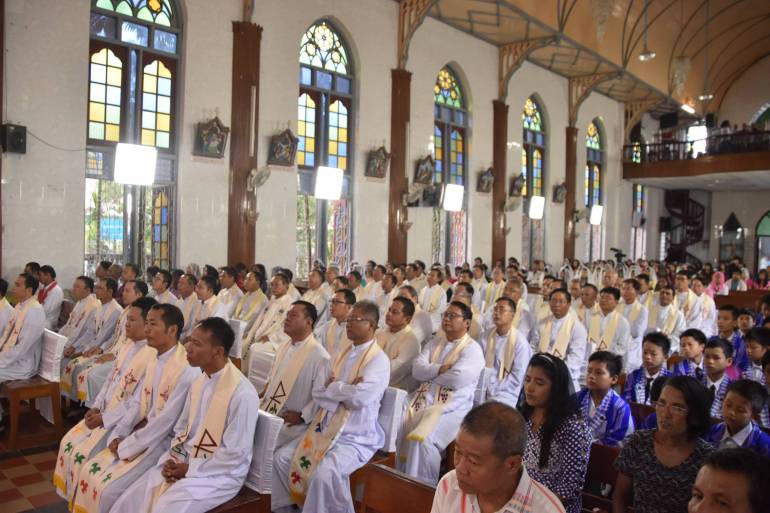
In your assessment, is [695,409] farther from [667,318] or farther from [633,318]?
[667,318]

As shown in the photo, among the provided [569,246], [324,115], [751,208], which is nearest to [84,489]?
[324,115]

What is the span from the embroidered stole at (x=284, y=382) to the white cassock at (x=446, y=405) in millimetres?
856

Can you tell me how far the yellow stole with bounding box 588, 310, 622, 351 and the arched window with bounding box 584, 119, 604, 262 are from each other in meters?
15.6

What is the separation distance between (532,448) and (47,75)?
360 inches

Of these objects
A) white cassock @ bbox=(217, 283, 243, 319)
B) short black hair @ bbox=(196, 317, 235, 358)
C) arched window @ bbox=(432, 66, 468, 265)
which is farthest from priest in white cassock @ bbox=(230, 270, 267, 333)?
arched window @ bbox=(432, 66, 468, 265)

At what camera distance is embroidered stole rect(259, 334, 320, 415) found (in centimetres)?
495

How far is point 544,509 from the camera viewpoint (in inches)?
93.0

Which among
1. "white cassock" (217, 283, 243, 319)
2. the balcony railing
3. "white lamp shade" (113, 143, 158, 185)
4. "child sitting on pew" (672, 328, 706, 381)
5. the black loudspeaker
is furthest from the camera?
the balcony railing

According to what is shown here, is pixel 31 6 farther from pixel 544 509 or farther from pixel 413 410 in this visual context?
pixel 544 509

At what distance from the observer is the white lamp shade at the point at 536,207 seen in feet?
63.0

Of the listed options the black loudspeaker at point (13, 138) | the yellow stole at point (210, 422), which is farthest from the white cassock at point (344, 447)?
the black loudspeaker at point (13, 138)

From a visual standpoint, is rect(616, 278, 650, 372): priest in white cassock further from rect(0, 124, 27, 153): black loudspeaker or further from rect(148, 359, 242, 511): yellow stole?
rect(0, 124, 27, 153): black loudspeaker

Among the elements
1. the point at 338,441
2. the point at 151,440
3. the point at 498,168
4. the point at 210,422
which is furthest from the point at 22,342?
the point at 498,168

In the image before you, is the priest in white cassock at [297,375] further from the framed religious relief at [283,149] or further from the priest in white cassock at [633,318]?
the framed religious relief at [283,149]
